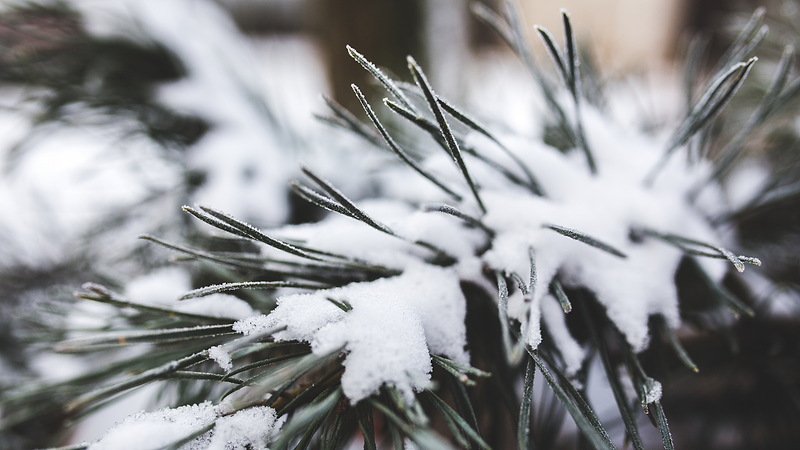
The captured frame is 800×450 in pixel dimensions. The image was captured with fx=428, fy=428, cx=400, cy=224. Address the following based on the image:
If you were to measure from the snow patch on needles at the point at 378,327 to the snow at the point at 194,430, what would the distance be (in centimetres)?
4

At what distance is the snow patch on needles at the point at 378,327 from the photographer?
0.65 feet

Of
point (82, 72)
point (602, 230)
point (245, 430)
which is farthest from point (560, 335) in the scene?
point (82, 72)

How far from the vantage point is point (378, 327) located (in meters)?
0.21

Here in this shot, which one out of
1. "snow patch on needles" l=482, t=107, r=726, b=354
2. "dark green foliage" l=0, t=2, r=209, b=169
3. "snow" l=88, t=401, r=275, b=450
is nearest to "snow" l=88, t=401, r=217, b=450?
"snow" l=88, t=401, r=275, b=450

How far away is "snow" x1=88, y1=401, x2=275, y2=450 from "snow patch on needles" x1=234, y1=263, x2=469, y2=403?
4 cm

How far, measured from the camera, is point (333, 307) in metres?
0.22

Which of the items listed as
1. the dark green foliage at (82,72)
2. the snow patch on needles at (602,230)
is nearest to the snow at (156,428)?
the snow patch on needles at (602,230)

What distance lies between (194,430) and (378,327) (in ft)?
0.31

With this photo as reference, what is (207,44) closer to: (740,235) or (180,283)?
(180,283)

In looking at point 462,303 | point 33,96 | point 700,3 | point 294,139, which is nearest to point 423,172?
point 462,303

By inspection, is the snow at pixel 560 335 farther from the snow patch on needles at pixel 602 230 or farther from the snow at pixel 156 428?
the snow at pixel 156 428

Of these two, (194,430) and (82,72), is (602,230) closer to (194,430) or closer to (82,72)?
(194,430)

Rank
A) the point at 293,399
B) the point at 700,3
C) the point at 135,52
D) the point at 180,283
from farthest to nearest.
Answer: the point at 700,3, the point at 135,52, the point at 180,283, the point at 293,399

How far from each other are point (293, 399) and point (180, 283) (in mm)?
202
